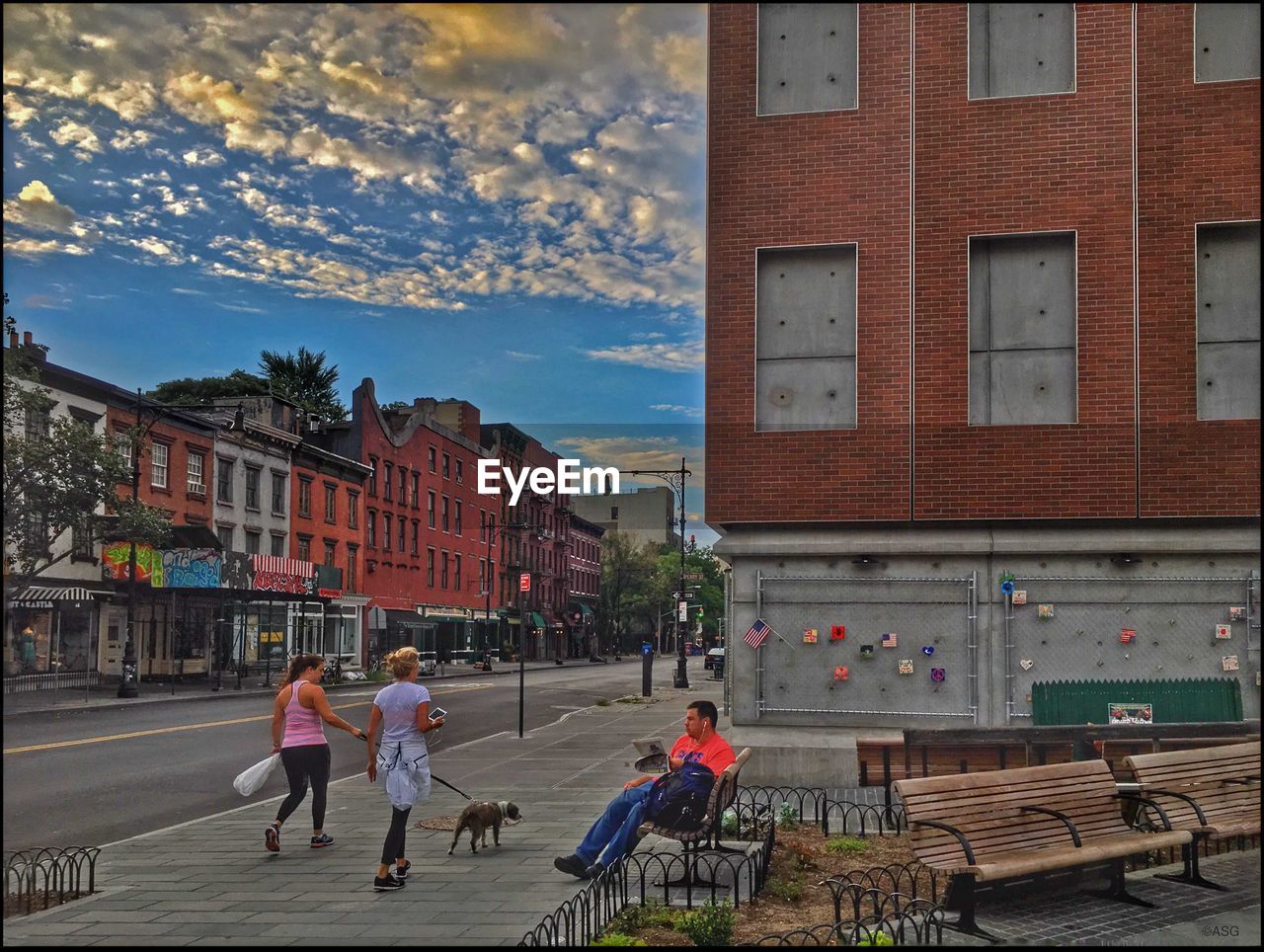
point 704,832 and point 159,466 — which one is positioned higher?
point 159,466

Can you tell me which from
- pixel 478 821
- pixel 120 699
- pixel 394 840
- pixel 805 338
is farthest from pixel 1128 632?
pixel 120 699

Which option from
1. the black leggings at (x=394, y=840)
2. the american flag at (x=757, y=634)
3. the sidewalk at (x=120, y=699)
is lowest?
the sidewalk at (x=120, y=699)

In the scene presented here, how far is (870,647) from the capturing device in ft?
49.5

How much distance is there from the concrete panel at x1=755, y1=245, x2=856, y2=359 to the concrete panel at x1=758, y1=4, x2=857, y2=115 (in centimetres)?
192

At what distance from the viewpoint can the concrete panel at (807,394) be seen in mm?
15438

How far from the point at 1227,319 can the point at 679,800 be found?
10.0 metres

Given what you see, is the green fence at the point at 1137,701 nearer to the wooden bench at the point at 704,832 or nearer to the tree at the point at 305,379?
the wooden bench at the point at 704,832

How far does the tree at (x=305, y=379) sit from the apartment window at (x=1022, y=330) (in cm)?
5685

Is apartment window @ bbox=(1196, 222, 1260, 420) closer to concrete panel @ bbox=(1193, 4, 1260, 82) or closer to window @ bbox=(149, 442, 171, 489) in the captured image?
concrete panel @ bbox=(1193, 4, 1260, 82)

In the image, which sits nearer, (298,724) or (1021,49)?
(298,724)

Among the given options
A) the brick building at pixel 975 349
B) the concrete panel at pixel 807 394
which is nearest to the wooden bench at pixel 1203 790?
the brick building at pixel 975 349

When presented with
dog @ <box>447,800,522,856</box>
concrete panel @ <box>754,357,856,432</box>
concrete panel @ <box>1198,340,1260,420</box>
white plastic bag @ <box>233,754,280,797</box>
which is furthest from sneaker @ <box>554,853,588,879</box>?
concrete panel @ <box>1198,340,1260,420</box>

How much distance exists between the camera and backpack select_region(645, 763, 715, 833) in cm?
891

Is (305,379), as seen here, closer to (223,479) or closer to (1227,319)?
(223,479)
